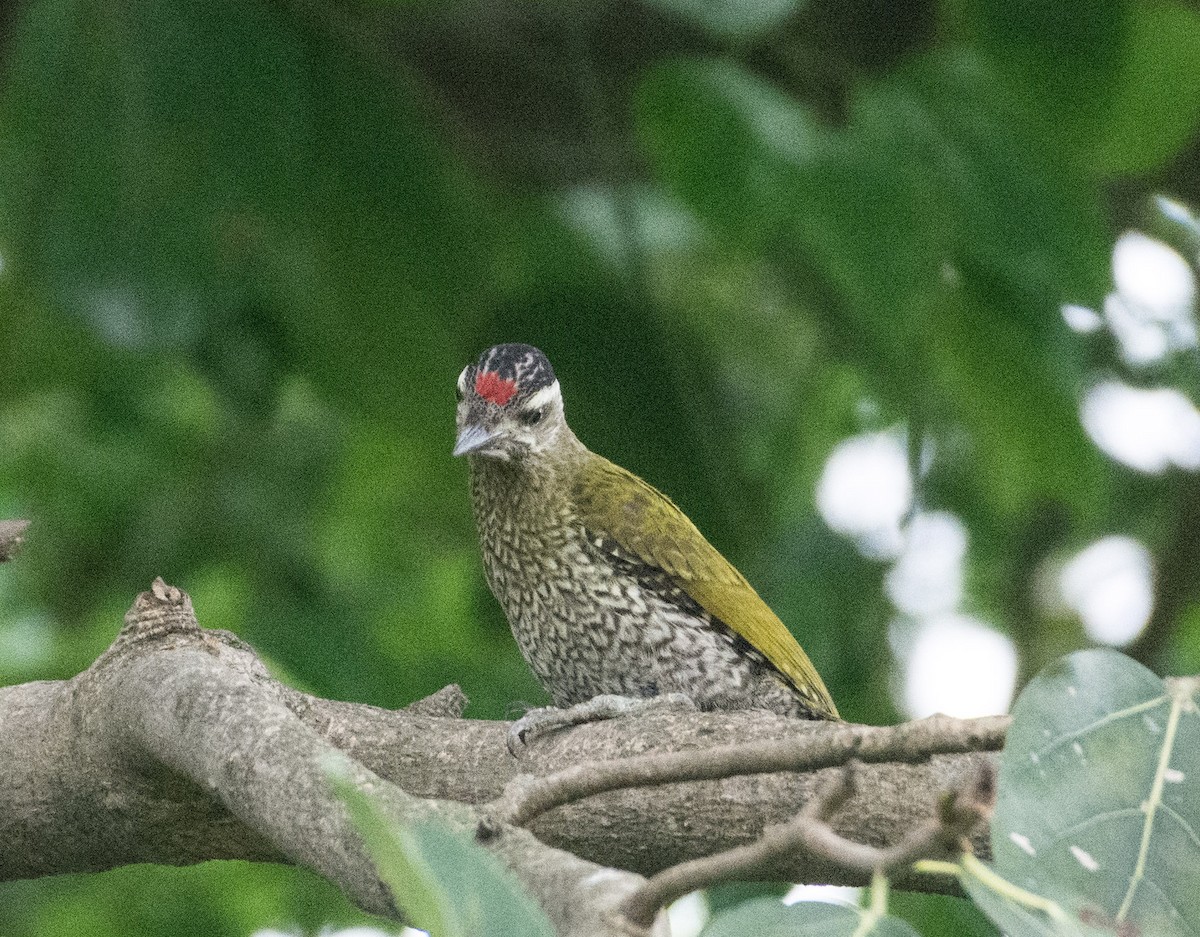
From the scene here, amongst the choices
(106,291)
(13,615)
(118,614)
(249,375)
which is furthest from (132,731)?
(13,615)

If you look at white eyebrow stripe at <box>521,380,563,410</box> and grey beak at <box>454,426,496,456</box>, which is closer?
grey beak at <box>454,426,496,456</box>

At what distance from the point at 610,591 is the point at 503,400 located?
1.70 feet

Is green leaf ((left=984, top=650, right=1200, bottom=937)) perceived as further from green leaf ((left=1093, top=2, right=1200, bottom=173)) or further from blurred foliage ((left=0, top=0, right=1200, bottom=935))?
green leaf ((left=1093, top=2, right=1200, bottom=173))

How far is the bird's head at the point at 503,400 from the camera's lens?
12.6 feet

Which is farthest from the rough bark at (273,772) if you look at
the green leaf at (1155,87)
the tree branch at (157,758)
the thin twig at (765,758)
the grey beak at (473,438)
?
the green leaf at (1155,87)

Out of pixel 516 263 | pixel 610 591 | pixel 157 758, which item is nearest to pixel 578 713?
pixel 610 591

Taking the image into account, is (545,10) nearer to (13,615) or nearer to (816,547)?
(816,547)

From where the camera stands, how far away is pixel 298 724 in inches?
93.5

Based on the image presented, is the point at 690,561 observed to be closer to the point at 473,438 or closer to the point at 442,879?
the point at 473,438

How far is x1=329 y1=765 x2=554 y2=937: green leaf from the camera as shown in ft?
3.58

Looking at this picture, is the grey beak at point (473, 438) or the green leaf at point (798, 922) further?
the grey beak at point (473, 438)

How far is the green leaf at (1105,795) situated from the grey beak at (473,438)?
2.34 meters

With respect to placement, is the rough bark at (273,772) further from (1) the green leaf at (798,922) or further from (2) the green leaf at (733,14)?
(2) the green leaf at (733,14)

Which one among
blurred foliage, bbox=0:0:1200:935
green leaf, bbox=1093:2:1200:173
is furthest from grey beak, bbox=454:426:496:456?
green leaf, bbox=1093:2:1200:173
